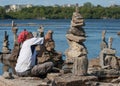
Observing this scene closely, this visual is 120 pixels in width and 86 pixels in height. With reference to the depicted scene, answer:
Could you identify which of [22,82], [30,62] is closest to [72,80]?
[22,82]

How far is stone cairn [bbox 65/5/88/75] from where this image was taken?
15320 mm

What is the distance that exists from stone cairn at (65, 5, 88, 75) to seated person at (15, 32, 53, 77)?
76 cm

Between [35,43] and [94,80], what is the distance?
77.6 inches

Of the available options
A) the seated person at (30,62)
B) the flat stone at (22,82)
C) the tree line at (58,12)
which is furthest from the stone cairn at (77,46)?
the tree line at (58,12)

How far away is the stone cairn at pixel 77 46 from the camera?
50.3 feet

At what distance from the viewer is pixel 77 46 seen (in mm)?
15703

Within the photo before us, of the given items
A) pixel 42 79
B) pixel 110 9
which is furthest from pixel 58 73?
pixel 110 9

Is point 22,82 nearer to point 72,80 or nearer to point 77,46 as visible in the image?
point 72,80

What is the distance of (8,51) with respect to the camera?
1337 inches

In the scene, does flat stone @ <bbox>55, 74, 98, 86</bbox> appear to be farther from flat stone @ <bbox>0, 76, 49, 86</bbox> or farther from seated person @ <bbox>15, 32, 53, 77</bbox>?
seated person @ <bbox>15, 32, 53, 77</bbox>

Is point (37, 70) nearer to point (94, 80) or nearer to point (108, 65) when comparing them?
point (94, 80)

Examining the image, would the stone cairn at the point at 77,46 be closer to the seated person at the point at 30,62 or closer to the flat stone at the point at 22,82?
the seated person at the point at 30,62

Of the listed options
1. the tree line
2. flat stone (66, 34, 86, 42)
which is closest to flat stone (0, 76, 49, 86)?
flat stone (66, 34, 86, 42)

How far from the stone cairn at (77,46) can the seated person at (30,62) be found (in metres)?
0.76
